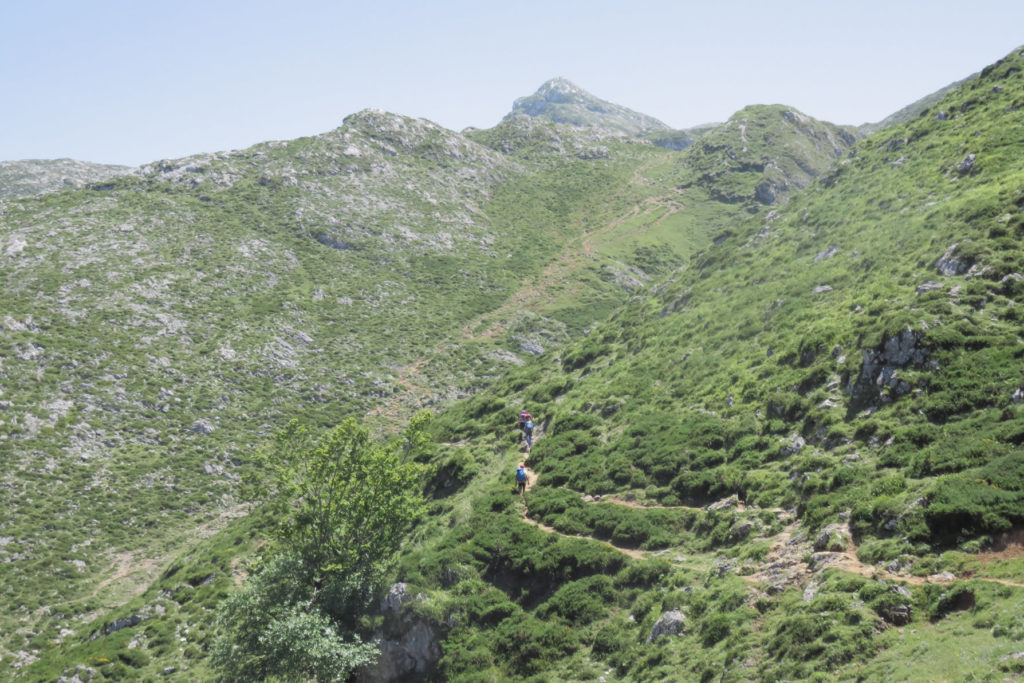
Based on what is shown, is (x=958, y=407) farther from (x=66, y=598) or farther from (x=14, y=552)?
(x=14, y=552)

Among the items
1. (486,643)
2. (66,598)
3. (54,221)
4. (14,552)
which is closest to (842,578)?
(486,643)

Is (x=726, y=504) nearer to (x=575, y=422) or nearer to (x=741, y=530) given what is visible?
(x=741, y=530)

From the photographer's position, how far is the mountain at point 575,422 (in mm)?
18250

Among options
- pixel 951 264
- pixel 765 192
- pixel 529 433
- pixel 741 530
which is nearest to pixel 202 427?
pixel 529 433

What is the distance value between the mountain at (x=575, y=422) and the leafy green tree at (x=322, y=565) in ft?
6.88

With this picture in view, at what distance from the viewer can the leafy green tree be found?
25188 mm

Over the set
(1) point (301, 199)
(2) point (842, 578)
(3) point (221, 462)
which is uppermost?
(1) point (301, 199)

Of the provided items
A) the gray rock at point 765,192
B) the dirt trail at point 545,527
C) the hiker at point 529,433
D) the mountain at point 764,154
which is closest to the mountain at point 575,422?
the dirt trail at point 545,527

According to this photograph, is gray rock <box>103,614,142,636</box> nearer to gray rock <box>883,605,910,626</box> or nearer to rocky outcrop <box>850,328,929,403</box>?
gray rock <box>883,605,910,626</box>

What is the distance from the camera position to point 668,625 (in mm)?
20000

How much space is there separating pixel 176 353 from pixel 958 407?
70661 mm

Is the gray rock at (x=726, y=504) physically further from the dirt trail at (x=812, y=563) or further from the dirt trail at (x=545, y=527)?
the dirt trail at (x=545, y=527)

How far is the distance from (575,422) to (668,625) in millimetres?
19284

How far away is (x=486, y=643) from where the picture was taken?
23.8 m
